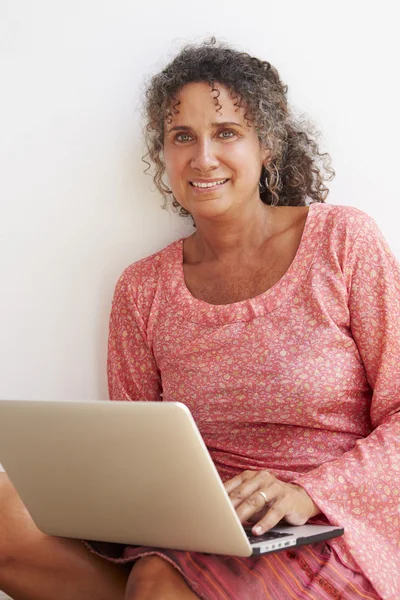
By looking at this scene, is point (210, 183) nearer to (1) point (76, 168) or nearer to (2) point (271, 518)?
(1) point (76, 168)

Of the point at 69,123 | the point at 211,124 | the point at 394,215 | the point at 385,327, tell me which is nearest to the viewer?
the point at 385,327

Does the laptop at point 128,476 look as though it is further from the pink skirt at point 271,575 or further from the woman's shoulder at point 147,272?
the woman's shoulder at point 147,272

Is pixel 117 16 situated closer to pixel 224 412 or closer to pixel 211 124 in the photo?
pixel 211 124

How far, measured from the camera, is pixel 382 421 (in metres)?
1.73

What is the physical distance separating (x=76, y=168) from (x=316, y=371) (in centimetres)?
80

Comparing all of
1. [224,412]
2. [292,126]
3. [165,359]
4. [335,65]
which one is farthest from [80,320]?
[335,65]

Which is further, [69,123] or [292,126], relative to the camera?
[69,123]

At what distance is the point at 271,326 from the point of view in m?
1.77

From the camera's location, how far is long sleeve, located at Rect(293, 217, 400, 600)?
1560 mm

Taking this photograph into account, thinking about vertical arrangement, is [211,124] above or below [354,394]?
above

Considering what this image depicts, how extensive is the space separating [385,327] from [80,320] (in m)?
0.79

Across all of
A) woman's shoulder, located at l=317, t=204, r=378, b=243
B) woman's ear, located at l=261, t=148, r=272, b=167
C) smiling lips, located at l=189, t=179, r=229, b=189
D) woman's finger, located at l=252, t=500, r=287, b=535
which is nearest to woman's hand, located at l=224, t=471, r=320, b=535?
woman's finger, located at l=252, t=500, r=287, b=535

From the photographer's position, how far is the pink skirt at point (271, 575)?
1.42 metres

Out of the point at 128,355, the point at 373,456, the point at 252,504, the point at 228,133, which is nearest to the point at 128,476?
the point at 252,504
